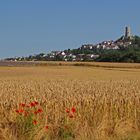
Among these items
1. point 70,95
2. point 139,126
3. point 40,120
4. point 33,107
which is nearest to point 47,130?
point 40,120

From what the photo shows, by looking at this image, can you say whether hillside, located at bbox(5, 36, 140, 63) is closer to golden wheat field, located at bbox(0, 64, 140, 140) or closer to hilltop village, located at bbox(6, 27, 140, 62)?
hilltop village, located at bbox(6, 27, 140, 62)

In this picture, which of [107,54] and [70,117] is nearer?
[70,117]

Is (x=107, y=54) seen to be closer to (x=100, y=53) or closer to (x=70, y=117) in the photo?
(x=100, y=53)

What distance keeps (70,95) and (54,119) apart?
2.97 metres

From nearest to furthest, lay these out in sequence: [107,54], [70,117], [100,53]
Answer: [70,117] < [107,54] < [100,53]

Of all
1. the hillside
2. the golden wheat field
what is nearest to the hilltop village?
the hillside

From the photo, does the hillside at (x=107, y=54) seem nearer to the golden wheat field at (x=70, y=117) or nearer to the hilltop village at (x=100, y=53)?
the hilltop village at (x=100, y=53)

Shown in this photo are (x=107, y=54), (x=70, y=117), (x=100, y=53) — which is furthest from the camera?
(x=100, y=53)

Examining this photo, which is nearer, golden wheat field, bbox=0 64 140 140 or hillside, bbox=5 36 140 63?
golden wheat field, bbox=0 64 140 140

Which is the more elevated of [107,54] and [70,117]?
[70,117]

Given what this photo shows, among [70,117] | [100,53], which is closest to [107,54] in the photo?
[100,53]

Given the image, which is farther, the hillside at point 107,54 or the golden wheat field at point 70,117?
the hillside at point 107,54

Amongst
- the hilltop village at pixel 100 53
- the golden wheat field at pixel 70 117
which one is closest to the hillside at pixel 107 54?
the hilltop village at pixel 100 53

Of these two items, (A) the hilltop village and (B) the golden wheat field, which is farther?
(A) the hilltop village
